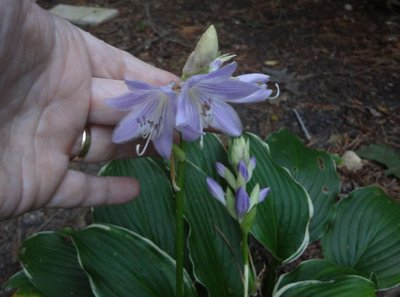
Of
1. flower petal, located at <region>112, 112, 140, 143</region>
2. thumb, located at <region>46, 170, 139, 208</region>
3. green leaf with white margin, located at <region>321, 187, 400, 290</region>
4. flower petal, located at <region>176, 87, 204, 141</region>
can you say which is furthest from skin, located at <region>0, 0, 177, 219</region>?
green leaf with white margin, located at <region>321, 187, 400, 290</region>

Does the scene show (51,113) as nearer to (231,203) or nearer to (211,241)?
(231,203)

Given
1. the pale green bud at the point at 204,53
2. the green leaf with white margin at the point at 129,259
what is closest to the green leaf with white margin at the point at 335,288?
the green leaf with white margin at the point at 129,259

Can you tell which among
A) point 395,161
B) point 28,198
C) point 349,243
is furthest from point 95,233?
point 395,161

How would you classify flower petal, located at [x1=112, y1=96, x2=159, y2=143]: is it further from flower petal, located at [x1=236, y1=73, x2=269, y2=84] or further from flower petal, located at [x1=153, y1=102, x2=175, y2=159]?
flower petal, located at [x1=236, y1=73, x2=269, y2=84]

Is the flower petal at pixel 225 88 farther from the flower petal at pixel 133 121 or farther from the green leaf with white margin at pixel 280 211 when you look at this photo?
the green leaf with white margin at pixel 280 211

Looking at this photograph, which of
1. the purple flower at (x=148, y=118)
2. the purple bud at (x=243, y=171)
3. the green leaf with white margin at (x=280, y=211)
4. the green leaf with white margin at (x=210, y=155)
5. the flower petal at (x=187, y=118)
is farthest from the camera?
the green leaf with white margin at (x=210, y=155)

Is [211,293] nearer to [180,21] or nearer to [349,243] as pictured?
[349,243]
